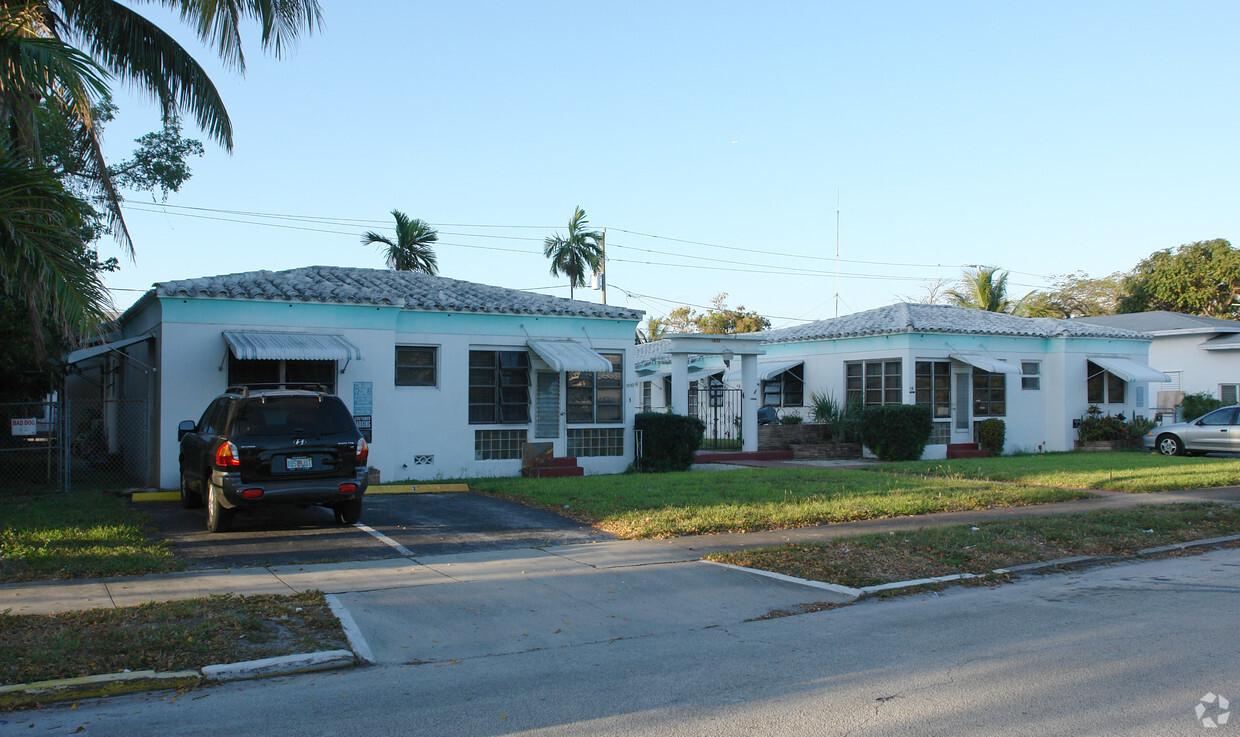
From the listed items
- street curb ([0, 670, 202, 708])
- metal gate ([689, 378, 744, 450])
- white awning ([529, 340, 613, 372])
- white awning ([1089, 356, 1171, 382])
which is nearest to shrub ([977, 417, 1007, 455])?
white awning ([1089, 356, 1171, 382])

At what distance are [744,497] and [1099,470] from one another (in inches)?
359

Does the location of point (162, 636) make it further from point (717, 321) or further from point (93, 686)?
point (717, 321)

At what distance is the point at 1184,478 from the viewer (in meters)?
16.8

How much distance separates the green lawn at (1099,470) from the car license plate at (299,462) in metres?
11.8

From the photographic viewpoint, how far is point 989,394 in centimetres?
2486

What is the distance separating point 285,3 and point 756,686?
11758 millimetres

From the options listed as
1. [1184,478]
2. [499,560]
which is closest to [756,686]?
[499,560]

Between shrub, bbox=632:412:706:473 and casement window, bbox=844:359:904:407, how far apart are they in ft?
21.9

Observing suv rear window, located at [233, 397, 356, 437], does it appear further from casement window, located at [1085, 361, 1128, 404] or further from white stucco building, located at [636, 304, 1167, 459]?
casement window, located at [1085, 361, 1128, 404]

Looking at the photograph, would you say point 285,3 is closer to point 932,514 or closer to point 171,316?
point 171,316

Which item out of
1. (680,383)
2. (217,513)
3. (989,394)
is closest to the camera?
(217,513)

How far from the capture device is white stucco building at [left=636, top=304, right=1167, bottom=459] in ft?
78.2

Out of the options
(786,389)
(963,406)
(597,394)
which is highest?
(786,389)

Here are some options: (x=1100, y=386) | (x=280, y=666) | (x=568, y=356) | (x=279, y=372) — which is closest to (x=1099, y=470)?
(x=1100, y=386)
